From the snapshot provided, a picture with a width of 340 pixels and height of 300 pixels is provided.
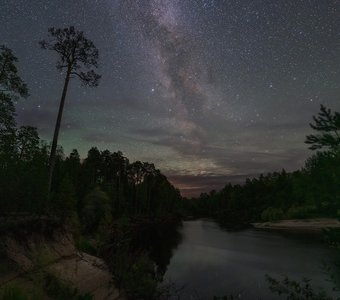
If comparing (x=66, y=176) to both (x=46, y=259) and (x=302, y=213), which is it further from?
(x=302, y=213)

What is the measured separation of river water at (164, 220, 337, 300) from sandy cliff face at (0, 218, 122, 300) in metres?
6.69

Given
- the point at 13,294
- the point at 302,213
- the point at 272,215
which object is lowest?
the point at 13,294

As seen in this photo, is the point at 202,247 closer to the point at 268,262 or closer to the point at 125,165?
the point at 268,262

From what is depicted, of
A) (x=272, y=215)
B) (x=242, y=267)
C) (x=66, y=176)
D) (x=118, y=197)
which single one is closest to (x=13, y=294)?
(x=242, y=267)

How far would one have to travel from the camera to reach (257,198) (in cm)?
14938

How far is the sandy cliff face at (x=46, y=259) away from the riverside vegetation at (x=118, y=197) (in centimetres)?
101

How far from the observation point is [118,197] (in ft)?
331

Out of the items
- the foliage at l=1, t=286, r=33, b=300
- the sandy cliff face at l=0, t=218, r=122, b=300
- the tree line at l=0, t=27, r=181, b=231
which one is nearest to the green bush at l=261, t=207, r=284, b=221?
the tree line at l=0, t=27, r=181, b=231

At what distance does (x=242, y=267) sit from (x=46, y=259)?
74.2 feet

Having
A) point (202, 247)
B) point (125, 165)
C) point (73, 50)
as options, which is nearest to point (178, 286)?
point (73, 50)

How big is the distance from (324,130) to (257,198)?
14420 centimetres

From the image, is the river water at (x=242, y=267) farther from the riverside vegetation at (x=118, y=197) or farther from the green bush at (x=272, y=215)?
the green bush at (x=272, y=215)

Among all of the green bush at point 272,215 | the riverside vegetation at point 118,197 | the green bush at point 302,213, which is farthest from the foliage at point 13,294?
the green bush at point 272,215

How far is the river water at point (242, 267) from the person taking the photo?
24.9 meters
